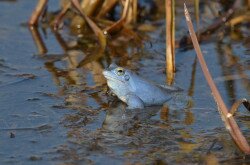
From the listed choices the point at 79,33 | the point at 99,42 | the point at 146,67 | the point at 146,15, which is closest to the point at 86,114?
the point at 146,67

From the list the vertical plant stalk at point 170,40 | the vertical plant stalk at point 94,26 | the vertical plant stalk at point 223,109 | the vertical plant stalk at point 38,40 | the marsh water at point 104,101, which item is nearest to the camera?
the vertical plant stalk at point 223,109

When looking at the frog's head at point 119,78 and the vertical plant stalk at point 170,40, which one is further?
the vertical plant stalk at point 170,40

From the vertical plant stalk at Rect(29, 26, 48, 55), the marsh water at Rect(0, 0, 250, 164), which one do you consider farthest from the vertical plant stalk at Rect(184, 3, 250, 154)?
the vertical plant stalk at Rect(29, 26, 48, 55)

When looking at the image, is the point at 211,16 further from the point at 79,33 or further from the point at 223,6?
the point at 79,33

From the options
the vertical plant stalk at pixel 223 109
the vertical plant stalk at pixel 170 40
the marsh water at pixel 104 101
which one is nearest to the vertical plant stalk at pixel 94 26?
the marsh water at pixel 104 101

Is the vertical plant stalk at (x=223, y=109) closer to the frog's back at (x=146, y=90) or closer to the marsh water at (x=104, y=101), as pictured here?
the marsh water at (x=104, y=101)

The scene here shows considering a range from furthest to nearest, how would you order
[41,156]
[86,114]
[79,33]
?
[79,33] < [86,114] < [41,156]

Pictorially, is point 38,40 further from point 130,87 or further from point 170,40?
point 130,87

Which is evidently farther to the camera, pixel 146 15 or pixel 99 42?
pixel 146 15
